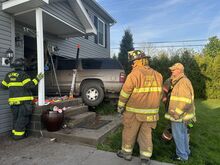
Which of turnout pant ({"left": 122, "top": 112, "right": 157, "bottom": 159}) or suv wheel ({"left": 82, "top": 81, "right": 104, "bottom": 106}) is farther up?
suv wheel ({"left": 82, "top": 81, "right": 104, "bottom": 106})

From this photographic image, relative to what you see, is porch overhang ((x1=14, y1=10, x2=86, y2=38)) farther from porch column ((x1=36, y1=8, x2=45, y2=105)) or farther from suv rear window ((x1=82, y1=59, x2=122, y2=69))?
suv rear window ((x1=82, y1=59, x2=122, y2=69))

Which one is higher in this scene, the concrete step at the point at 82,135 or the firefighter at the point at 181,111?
the firefighter at the point at 181,111

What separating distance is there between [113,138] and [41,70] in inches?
106

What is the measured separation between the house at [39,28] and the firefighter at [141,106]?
9.69ft

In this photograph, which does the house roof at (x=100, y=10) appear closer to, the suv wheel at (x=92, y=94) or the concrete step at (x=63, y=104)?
the suv wheel at (x=92, y=94)

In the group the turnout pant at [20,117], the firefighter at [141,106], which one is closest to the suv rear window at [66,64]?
the turnout pant at [20,117]

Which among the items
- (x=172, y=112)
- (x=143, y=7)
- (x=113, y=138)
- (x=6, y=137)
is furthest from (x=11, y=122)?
(x=143, y=7)

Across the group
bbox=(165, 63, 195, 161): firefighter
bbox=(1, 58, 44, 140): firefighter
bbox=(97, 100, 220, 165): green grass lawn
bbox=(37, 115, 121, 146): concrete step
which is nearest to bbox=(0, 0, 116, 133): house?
bbox=(1, 58, 44, 140): firefighter

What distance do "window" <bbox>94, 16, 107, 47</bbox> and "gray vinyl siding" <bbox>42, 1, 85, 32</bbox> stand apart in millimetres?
6501

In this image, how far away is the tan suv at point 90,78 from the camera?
834 cm

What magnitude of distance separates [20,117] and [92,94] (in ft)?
10.1

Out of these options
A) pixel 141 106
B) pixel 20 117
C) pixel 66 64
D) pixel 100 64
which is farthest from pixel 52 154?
pixel 66 64

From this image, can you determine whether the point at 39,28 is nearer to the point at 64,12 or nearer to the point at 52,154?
the point at 64,12

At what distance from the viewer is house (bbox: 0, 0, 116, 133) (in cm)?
635
